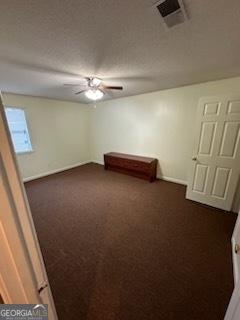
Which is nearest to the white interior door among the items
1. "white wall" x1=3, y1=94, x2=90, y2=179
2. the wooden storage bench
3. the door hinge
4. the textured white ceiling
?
the textured white ceiling

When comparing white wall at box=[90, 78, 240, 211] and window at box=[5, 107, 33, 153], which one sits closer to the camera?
white wall at box=[90, 78, 240, 211]

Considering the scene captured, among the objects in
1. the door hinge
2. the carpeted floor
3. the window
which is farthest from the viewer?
the window

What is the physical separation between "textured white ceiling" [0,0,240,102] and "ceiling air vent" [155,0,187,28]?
4cm

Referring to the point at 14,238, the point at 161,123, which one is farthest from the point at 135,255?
the point at 161,123

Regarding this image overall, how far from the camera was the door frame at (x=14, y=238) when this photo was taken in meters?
0.42

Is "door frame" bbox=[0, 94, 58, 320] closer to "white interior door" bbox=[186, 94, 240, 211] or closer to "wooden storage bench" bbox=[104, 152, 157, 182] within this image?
"white interior door" bbox=[186, 94, 240, 211]

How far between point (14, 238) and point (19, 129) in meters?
4.12

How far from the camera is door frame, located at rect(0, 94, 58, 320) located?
1.37 ft

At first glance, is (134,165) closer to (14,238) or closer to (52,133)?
(52,133)

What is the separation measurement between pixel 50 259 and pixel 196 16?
9.09 ft

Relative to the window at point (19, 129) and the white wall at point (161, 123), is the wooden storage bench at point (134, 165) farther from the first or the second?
the window at point (19, 129)

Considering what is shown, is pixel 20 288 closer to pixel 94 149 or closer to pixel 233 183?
pixel 233 183

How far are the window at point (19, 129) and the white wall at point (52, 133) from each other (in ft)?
0.37

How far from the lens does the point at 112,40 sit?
1.41 m
